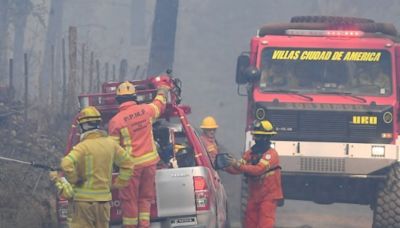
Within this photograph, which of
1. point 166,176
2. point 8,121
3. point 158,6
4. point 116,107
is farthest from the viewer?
point 158,6

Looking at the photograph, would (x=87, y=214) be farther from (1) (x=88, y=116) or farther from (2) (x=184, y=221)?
(2) (x=184, y=221)

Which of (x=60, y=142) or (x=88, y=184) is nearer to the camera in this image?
(x=88, y=184)

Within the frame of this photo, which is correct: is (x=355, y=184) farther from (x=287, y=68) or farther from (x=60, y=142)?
(x=60, y=142)

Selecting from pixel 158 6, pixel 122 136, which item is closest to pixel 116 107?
pixel 122 136

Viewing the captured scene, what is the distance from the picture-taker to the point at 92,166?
8914 mm

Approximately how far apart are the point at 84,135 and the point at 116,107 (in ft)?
5.57

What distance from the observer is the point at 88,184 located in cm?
894

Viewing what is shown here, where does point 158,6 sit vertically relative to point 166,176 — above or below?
above

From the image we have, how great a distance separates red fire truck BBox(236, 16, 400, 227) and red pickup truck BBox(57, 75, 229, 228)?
388cm

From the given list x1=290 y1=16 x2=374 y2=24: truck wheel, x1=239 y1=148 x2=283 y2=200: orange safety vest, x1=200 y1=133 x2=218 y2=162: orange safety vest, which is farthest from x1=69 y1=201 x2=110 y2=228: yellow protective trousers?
x1=290 y1=16 x2=374 y2=24: truck wheel

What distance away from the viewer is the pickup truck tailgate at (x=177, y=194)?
9.61 meters

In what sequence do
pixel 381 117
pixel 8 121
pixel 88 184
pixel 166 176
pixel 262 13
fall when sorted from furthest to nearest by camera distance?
pixel 262 13 < pixel 8 121 < pixel 381 117 < pixel 166 176 < pixel 88 184

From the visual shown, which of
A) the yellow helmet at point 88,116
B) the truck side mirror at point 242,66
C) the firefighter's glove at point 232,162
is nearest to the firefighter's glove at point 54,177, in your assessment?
the yellow helmet at point 88,116

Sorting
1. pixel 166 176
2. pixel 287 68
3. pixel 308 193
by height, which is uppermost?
pixel 287 68
